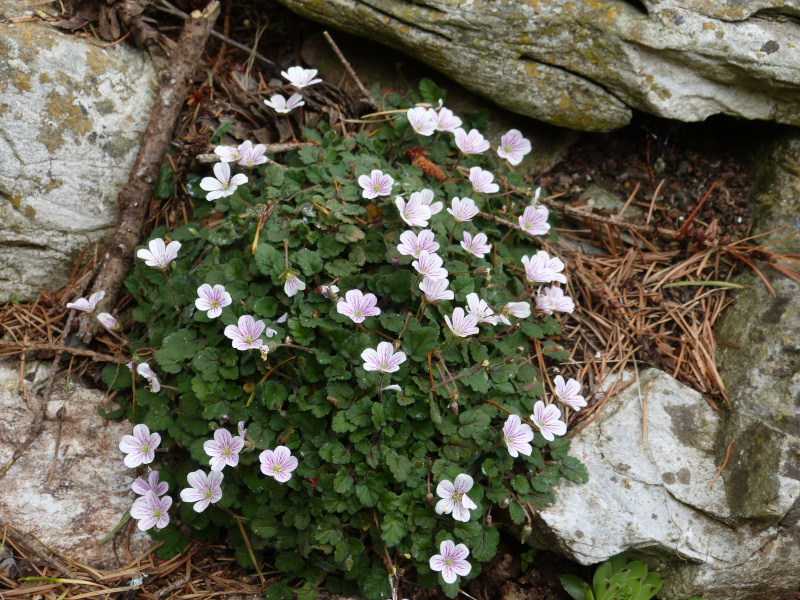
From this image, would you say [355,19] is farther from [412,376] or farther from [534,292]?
[412,376]

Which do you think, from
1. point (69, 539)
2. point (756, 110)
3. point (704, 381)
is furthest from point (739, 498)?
point (69, 539)

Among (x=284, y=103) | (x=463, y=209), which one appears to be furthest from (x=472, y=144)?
(x=284, y=103)

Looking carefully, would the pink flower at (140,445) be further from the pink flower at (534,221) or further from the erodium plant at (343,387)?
the pink flower at (534,221)

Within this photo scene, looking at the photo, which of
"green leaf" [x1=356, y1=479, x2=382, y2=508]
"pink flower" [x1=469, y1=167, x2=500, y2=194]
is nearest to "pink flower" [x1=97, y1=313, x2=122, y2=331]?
"green leaf" [x1=356, y1=479, x2=382, y2=508]

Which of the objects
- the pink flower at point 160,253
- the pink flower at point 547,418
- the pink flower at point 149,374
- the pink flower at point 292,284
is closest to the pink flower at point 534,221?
the pink flower at point 547,418

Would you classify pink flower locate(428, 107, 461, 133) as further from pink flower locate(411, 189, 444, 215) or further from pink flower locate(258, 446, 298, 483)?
A: pink flower locate(258, 446, 298, 483)
